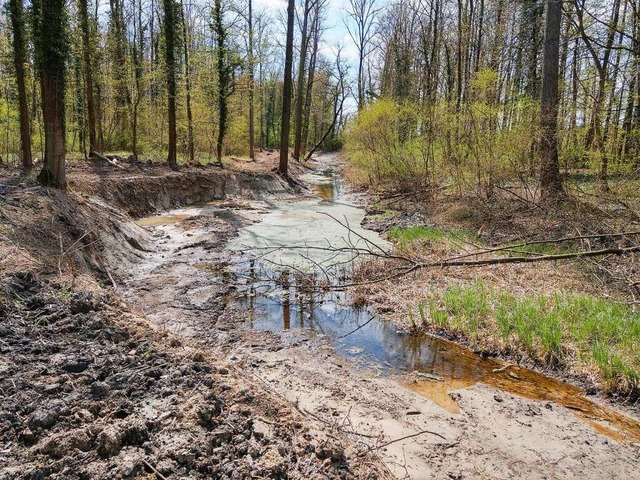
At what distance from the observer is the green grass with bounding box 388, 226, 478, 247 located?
29.3 ft

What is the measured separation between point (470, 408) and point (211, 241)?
284 inches

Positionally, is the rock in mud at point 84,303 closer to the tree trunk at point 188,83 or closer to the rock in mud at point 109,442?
the rock in mud at point 109,442

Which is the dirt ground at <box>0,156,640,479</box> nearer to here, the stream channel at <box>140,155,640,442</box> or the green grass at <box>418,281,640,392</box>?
the stream channel at <box>140,155,640,442</box>

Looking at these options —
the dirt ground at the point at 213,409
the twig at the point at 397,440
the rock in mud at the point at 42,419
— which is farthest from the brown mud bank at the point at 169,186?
the twig at the point at 397,440

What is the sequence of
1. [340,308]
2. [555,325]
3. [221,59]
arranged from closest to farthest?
[555,325]
[340,308]
[221,59]

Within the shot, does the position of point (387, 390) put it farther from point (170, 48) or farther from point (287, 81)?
point (287, 81)

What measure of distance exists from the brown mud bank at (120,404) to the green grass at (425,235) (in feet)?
17.6

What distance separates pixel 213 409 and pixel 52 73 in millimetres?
7877

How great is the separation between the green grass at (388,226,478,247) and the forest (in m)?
0.10

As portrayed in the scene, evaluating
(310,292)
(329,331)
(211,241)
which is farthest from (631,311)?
(211,241)

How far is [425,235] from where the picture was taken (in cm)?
937

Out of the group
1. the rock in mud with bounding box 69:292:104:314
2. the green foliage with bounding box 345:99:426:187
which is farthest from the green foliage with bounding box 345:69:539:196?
the rock in mud with bounding box 69:292:104:314

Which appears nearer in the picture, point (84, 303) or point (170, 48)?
point (84, 303)

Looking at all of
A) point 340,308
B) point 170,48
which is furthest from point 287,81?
point 340,308
